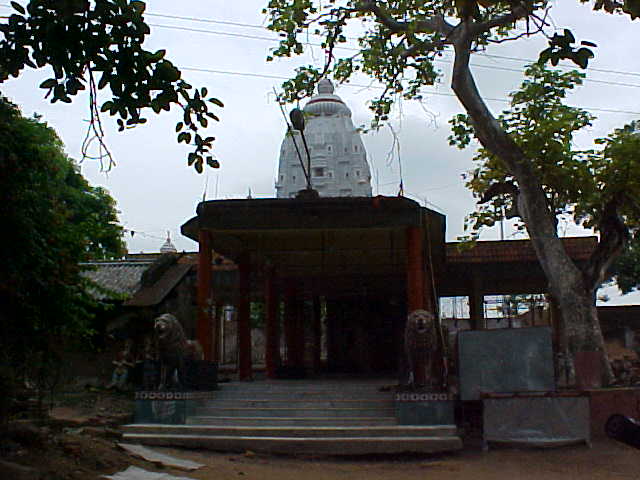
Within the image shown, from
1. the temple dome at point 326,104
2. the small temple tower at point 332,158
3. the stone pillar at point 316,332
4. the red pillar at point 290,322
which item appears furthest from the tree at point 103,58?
the small temple tower at point 332,158

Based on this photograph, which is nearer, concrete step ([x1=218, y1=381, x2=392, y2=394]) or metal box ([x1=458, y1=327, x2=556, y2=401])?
metal box ([x1=458, y1=327, x2=556, y2=401])

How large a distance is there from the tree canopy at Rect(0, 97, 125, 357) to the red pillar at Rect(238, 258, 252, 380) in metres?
6.06

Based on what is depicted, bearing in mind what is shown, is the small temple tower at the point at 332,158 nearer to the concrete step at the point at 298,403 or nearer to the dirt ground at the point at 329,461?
the concrete step at the point at 298,403

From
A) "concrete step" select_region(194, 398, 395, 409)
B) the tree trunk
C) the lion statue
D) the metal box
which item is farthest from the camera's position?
the tree trunk

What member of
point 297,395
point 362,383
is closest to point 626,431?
point 297,395

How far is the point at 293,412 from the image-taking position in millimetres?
10430

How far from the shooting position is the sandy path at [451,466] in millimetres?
8047

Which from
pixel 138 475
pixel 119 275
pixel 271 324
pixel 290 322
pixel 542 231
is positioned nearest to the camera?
pixel 138 475

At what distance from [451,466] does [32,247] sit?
5529 mm

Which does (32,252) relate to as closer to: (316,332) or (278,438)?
(278,438)

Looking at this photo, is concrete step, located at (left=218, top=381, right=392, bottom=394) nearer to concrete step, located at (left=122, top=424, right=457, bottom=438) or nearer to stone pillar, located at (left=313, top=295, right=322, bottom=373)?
concrete step, located at (left=122, top=424, right=457, bottom=438)

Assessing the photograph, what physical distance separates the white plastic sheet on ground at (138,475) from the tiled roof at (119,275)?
24.5 feet

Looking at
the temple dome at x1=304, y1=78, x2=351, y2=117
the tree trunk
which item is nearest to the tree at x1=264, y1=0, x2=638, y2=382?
the tree trunk

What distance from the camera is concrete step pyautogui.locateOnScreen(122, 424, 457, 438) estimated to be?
932 centimetres
